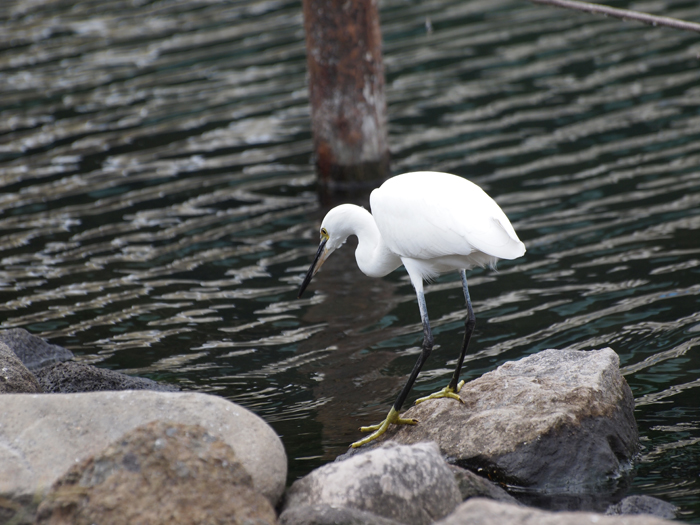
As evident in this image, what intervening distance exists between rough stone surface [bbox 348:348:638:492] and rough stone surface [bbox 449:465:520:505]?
24 centimetres

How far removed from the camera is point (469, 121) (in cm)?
1004

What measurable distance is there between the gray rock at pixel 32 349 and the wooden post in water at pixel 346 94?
3.75 m

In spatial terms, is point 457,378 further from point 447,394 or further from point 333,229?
point 333,229

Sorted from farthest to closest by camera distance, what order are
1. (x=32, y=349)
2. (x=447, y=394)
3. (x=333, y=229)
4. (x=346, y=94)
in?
1. (x=346, y=94)
2. (x=32, y=349)
3. (x=333, y=229)
4. (x=447, y=394)

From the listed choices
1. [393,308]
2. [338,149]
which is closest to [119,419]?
[393,308]

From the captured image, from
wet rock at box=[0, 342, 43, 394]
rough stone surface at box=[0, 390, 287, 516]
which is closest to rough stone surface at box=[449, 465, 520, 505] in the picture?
rough stone surface at box=[0, 390, 287, 516]

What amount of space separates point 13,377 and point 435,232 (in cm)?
244

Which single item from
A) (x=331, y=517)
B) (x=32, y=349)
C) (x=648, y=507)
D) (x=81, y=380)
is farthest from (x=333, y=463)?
(x=32, y=349)

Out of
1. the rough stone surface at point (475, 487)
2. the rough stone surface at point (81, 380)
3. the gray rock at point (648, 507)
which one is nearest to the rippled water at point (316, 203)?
the gray rock at point (648, 507)

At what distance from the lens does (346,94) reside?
8.32 metres

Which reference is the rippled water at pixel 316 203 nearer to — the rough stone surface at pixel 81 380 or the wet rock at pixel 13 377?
the rough stone surface at pixel 81 380

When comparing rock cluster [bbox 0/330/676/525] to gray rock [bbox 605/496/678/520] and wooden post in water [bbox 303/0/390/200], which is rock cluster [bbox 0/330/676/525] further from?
wooden post in water [bbox 303/0/390/200]

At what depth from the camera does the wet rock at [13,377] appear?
176 inches

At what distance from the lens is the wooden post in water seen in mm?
8078
